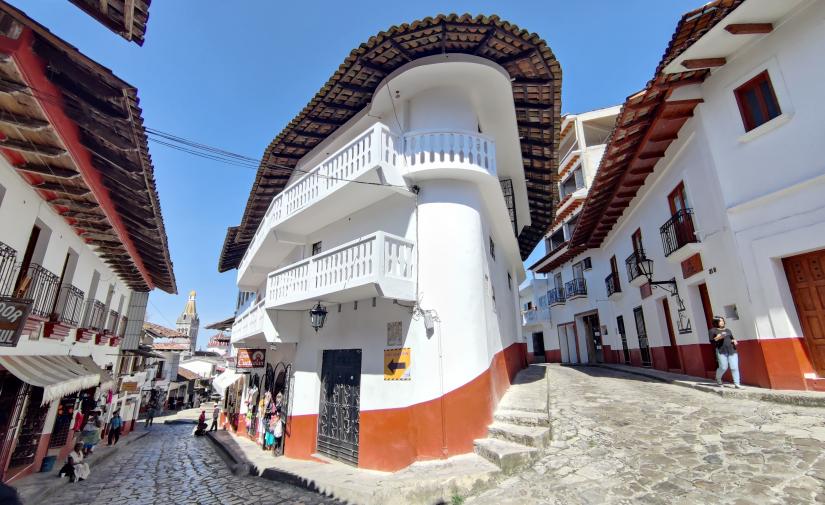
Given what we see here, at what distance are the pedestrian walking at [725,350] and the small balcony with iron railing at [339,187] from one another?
754 centimetres

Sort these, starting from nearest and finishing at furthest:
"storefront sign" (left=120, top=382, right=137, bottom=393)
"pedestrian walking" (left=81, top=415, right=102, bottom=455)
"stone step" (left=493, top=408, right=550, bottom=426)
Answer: "stone step" (left=493, top=408, right=550, bottom=426), "pedestrian walking" (left=81, top=415, right=102, bottom=455), "storefront sign" (left=120, top=382, right=137, bottom=393)

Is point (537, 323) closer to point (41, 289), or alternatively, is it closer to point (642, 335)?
point (642, 335)

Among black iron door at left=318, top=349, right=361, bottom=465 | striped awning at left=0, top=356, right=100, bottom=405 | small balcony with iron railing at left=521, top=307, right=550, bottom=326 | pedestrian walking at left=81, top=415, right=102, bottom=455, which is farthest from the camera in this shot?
small balcony with iron railing at left=521, top=307, right=550, bottom=326

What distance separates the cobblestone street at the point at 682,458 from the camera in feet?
12.7

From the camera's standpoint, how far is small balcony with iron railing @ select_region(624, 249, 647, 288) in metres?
13.1

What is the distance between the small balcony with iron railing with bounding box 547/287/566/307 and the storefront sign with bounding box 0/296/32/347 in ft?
77.4

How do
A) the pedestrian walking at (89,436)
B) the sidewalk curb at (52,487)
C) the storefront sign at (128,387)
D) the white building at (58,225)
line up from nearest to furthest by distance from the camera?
the white building at (58,225), the sidewalk curb at (52,487), the pedestrian walking at (89,436), the storefront sign at (128,387)

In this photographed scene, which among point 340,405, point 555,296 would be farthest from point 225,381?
point 555,296

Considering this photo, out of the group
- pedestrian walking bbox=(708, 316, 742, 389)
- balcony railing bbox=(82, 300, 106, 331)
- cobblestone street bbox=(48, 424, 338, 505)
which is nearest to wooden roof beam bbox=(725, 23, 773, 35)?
pedestrian walking bbox=(708, 316, 742, 389)

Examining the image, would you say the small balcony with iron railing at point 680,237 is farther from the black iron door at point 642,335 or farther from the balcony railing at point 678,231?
the black iron door at point 642,335

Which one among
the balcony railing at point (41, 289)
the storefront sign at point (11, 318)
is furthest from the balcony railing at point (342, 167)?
the storefront sign at point (11, 318)

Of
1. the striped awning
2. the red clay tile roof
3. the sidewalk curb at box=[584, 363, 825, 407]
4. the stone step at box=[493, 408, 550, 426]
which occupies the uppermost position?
the red clay tile roof

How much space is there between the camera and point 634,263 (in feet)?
45.9

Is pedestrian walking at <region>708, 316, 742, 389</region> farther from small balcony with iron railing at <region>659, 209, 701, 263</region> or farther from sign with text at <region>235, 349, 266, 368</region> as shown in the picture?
sign with text at <region>235, 349, 266, 368</region>
